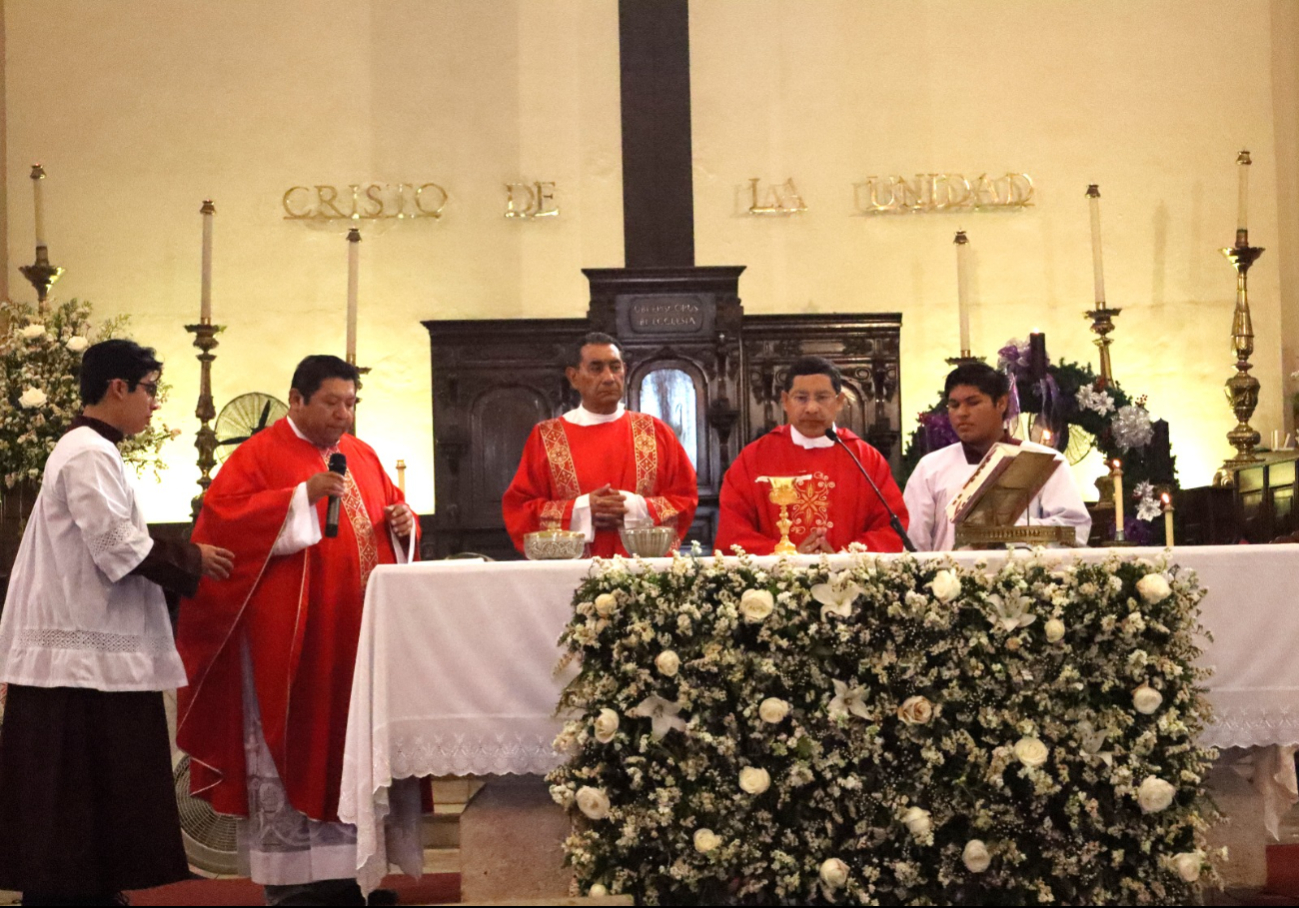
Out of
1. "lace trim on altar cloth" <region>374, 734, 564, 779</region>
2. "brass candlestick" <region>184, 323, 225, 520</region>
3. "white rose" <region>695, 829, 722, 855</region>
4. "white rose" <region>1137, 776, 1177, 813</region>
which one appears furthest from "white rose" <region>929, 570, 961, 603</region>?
"brass candlestick" <region>184, 323, 225, 520</region>

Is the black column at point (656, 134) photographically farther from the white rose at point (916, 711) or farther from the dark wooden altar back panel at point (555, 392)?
the white rose at point (916, 711)

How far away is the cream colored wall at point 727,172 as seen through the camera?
9539 millimetres

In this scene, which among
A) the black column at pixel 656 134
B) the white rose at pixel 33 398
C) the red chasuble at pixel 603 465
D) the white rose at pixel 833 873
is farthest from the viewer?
the black column at pixel 656 134

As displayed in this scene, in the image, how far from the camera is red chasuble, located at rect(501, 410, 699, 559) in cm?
544

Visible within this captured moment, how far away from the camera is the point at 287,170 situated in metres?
9.59

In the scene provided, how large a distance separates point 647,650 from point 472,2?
7086mm

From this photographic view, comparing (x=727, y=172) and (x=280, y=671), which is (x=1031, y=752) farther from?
(x=727, y=172)

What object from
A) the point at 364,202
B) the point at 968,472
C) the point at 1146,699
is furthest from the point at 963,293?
the point at 1146,699

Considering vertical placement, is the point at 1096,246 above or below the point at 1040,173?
below

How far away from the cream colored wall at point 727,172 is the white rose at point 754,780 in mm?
6262

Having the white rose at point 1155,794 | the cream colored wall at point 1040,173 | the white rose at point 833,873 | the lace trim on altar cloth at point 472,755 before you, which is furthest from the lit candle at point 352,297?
the white rose at point 1155,794

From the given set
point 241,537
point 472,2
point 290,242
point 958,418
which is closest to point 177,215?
point 290,242

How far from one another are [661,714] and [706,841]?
319mm

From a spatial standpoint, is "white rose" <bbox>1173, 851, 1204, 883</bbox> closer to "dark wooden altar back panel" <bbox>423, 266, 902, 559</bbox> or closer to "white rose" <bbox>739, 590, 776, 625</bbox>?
"white rose" <bbox>739, 590, 776, 625</bbox>
